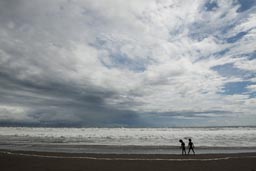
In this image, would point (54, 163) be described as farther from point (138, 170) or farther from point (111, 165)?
point (138, 170)

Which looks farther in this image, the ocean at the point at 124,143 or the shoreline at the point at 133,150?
the ocean at the point at 124,143

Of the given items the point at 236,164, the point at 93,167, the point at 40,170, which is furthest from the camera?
the point at 236,164

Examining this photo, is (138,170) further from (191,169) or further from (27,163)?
(27,163)

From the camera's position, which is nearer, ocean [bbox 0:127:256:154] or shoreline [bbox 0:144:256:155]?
shoreline [bbox 0:144:256:155]

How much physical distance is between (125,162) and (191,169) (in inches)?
218

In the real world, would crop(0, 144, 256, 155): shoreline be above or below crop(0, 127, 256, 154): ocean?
below

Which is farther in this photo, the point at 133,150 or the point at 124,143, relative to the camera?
the point at 124,143

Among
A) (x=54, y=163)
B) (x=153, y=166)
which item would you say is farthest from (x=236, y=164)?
(x=54, y=163)

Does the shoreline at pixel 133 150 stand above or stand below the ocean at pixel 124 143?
below

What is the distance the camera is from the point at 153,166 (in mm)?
19719

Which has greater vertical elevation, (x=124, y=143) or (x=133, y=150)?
(x=124, y=143)

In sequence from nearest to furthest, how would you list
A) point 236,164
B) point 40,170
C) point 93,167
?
point 40,170, point 93,167, point 236,164

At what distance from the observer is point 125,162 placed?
21641 millimetres

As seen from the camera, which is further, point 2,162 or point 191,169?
point 2,162
